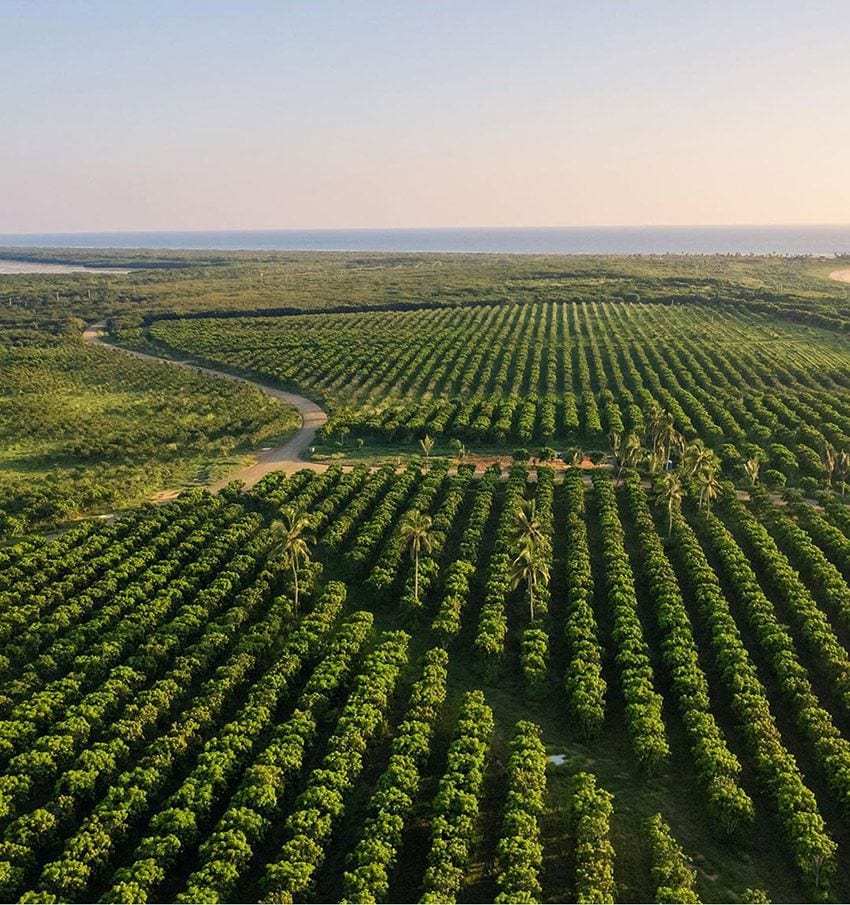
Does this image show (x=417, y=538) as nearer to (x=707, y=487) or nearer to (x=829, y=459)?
(x=707, y=487)

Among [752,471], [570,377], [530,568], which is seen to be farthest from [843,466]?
[570,377]

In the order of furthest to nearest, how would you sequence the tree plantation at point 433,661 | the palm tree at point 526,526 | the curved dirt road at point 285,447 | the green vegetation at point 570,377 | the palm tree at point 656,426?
1. the green vegetation at point 570,377
2. the curved dirt road at point 285,447
3. the palm tree at point 656,426
4. the palm tree at point 526,526
5. the tree plantation at point 433,661

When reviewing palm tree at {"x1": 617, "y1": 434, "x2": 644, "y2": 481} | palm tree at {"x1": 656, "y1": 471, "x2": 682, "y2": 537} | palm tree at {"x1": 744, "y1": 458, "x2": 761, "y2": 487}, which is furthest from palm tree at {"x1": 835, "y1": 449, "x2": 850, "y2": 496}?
palm tree at {"x1": 656, "y1": 471, "x2": 682, "y2": 537}

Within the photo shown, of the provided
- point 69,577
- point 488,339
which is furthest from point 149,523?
point 488,339

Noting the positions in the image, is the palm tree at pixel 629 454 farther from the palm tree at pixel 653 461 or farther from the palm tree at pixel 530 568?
the palm tree at pixel 530 568

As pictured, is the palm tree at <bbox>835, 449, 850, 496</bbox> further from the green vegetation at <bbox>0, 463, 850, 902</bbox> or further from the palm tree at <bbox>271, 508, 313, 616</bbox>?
the palm tree at <bbox>271, 508, 313, 616</bbox>

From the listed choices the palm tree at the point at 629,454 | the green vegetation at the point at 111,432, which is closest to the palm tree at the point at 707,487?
the palm tree at the point at 629,454

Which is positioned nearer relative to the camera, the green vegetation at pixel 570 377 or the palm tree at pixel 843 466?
the palm tree at pixel 843 466
